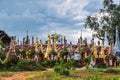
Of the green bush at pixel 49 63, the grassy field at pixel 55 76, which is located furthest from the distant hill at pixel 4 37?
the grassy field at pixel 55 76

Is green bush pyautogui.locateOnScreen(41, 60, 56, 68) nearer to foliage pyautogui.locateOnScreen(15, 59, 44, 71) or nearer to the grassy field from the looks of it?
foliage pyautogui.locateOnScreen(15, 59, 44, 71)

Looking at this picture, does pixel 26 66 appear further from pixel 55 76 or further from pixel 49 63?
pixel 55 76

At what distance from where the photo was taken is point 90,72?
26.0m

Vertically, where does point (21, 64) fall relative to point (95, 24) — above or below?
below

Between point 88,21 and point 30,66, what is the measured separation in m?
25.4

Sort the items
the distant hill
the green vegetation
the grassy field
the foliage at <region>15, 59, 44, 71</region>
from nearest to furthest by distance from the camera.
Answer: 1. the grassy field
2. the green vegetation
3. the foliage at <region>15, 59, 44, 71</region>
4. the distant hill

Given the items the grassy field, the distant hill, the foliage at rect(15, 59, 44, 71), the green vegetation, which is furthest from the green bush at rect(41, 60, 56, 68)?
the distant hill

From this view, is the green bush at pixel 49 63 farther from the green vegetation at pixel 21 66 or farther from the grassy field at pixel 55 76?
the grassy field at pixel 55 76

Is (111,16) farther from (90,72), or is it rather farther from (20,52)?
(90,72)

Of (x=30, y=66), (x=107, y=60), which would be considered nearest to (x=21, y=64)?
(x=30, y=66)

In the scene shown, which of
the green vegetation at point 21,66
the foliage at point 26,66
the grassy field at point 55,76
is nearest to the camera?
the grassy field at point 55,76

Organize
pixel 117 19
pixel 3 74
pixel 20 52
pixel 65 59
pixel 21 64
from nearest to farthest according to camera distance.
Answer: pixel 3 74, pixel 21 64, pixel 65 59, pixel 20 52, pixel 117 19

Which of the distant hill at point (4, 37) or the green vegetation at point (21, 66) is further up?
the distant hill at point (4, 37)

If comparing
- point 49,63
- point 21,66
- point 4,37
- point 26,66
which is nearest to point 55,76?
point 21,66
